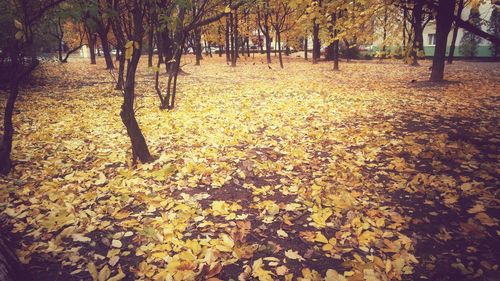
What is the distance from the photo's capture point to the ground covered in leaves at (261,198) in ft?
9.73

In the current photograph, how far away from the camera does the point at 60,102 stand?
33.4ft

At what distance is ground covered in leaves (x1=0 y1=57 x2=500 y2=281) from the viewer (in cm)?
297

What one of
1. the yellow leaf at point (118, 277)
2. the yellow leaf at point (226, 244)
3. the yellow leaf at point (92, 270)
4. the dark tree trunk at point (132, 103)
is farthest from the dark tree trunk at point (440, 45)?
the yellow leaf at point (92, 270)

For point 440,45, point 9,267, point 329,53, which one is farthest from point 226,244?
point 329,53

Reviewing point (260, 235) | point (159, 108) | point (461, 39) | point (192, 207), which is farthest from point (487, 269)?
point (461, 39)

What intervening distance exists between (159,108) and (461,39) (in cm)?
3847

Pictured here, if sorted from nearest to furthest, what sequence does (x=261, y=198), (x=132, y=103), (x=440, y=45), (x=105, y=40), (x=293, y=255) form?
(x=293, y=255)
(x=261, y=198)
(x=132, y=103)
(x=440, y=45)
(x=105, y=40)

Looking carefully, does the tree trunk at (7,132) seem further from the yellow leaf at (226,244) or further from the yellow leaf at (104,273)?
the yellow leaf at (226,244)

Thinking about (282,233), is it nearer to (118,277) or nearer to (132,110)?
(118,277)

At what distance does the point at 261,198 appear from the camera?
13.8 ft

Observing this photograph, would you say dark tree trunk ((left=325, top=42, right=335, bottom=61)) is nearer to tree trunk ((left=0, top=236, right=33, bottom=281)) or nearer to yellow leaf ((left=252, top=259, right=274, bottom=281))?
yellow leaf ((left=252, top=259, right=274, bottom=281))

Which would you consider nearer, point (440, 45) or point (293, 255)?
point (293, 255)

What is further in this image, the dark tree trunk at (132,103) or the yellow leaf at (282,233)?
the dark tree trunk at (132,103)

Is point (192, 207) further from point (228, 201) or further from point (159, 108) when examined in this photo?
point (159, 108)
